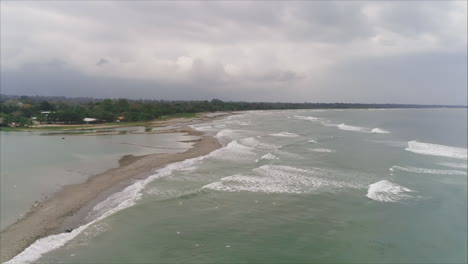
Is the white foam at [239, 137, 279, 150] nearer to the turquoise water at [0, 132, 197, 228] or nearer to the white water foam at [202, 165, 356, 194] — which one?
the turquoise water at [0, 132, 197, 228]

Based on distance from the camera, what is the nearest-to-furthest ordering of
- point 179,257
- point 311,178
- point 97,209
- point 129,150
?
point 179,257 → point 97,209 → point 311,178 → point 129,150

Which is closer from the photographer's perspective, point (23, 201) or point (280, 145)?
point (23, 201)

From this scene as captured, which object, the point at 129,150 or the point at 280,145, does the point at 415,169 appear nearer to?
the point at 280,145

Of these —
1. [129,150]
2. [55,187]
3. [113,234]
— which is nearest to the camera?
[113,234]

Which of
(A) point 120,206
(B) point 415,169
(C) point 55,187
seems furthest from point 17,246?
(B) point 415,169

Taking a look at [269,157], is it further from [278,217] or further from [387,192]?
[278,217]

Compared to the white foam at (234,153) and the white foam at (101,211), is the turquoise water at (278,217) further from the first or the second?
the white foam at (234,153)
